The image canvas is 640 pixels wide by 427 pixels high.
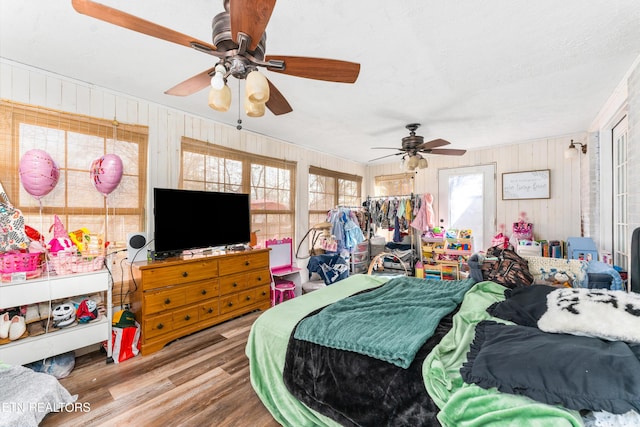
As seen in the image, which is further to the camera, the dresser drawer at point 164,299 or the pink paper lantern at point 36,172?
the dresser drawer at point 164,299

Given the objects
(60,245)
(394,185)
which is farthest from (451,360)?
(394,185)

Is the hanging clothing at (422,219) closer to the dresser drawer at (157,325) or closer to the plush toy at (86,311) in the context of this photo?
the dresser drawer at (157,325)

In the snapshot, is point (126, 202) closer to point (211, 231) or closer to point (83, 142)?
point (83, 142)

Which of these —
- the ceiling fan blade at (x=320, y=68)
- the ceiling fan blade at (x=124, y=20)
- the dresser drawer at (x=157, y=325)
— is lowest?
the dresser drawer at (x=157, y=325)

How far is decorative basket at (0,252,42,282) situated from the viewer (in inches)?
74.5

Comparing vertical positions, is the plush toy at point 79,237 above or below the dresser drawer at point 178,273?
above

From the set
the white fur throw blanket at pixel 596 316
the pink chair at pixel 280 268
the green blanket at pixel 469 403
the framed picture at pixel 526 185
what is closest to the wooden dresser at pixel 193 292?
the pink chair at pixel 280 268

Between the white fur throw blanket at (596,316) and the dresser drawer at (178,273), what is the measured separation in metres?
2.64

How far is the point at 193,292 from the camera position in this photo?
2725 millimetres

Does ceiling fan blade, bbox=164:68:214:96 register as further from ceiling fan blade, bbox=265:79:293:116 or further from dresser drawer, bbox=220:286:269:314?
dresser drawer, bbox=220:286:269:314

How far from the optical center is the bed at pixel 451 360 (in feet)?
2.89

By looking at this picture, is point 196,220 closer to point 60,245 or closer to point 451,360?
point 60,245

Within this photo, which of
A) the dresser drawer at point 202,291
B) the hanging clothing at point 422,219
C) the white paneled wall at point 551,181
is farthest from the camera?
the hanging clothing at point 422,219

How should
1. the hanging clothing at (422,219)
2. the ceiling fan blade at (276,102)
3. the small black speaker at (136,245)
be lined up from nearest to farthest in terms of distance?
the ceiling fan blade at (276,102) → the small black speaker at (136,245) → the hanging clothing at (422,219)
